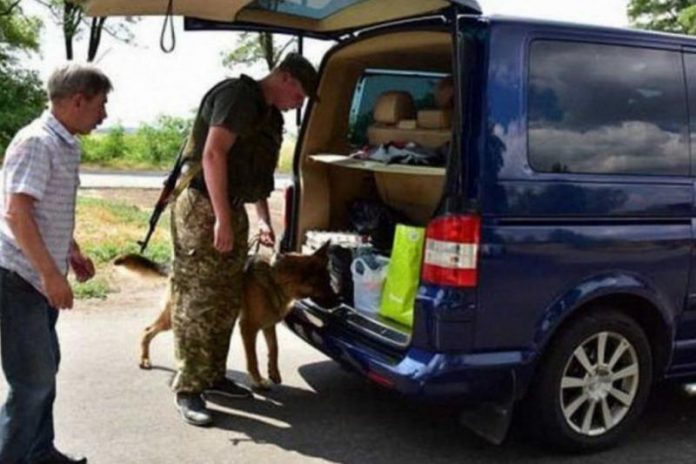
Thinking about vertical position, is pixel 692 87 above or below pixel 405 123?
above

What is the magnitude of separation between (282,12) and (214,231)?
1.43 meters

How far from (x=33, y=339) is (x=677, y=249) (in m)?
2.95

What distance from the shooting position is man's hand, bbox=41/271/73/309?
2.79 meters

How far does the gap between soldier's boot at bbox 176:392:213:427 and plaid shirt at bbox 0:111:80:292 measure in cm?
129

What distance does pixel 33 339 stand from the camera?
296cm

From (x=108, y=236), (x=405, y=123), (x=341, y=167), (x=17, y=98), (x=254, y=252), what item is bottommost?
(x=108, y=236)

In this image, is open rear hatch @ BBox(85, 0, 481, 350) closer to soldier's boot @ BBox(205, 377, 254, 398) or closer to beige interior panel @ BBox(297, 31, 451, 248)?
beige interior panel @ BBox(297, 31, 451, 248)

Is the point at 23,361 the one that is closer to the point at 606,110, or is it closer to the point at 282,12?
the point at 282,12

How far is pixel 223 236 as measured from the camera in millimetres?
3809

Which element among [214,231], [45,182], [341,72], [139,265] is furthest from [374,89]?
[45,182]

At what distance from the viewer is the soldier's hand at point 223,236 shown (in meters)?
3.79

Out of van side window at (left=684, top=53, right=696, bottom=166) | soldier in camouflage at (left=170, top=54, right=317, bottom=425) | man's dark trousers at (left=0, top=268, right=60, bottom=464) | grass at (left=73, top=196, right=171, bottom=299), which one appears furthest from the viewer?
grass at (left=73, top=196, right=171, bottom=299)

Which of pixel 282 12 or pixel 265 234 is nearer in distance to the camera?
pixel 282 12

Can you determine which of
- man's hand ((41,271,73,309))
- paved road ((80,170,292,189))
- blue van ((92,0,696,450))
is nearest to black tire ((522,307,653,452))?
blue van ((92,0,696,450))
